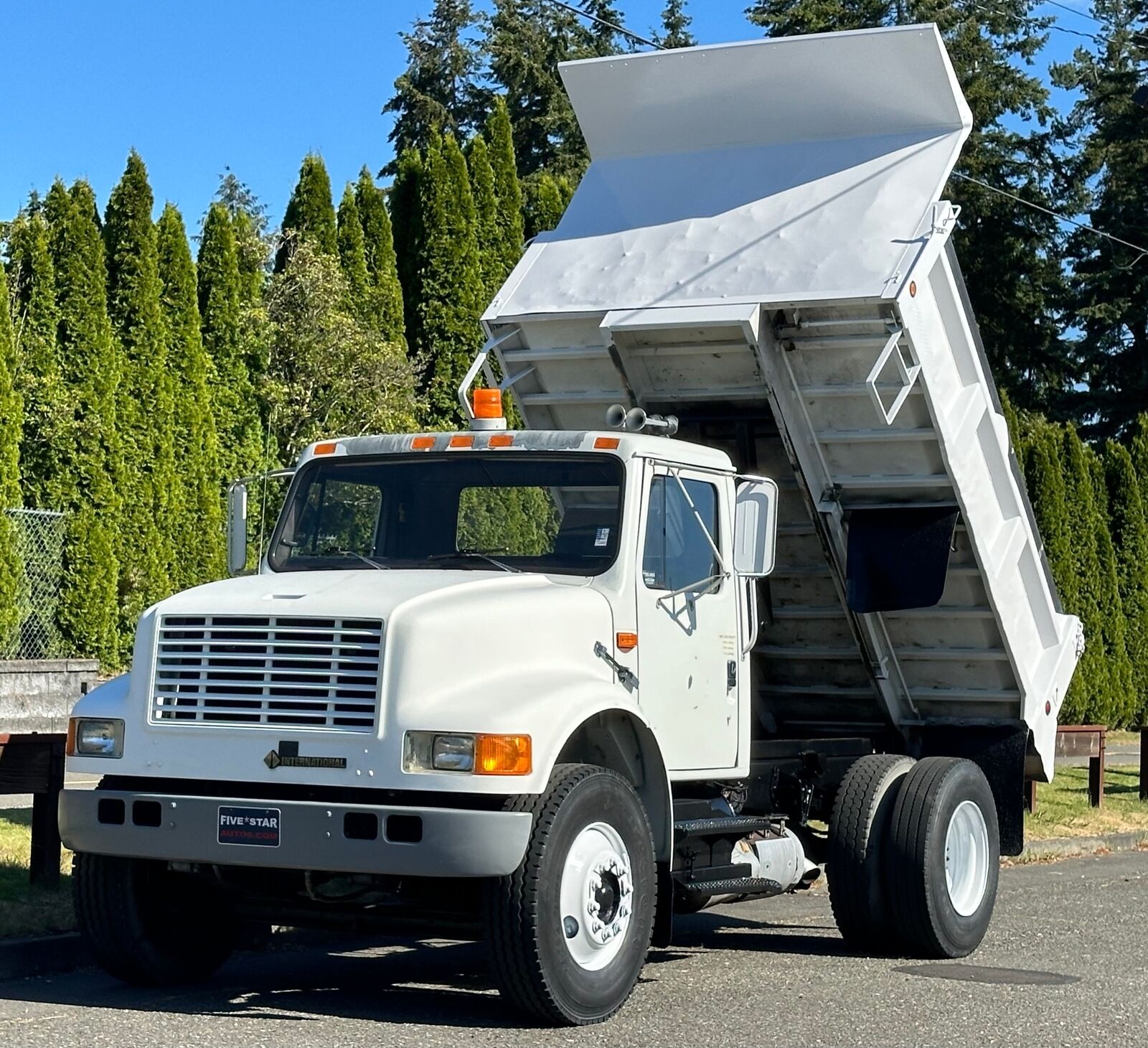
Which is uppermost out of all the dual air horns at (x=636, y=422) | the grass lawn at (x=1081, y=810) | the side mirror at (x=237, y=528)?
the dual air horns at (x=636, y=422)

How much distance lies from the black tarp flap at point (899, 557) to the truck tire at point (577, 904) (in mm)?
2589

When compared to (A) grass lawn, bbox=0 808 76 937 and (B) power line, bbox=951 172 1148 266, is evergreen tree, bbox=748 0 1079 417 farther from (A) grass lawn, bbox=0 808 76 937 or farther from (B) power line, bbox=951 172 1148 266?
(A) grass lawn, bbox=0 808 76 937

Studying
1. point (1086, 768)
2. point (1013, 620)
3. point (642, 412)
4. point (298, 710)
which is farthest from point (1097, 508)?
point (298, 710)

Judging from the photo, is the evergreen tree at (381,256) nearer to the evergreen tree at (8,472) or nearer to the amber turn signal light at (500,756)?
the evergreen tree at (8,472)

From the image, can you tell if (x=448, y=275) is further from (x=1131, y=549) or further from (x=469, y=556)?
(x=469, y=556)

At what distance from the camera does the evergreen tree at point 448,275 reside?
23281 mm

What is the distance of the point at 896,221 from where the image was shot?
30.6 ft

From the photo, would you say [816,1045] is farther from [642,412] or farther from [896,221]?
[896,221]

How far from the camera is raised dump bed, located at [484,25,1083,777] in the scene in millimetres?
9312

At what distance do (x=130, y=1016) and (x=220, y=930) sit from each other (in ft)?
3.31

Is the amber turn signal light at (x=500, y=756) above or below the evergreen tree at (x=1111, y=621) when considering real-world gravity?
below

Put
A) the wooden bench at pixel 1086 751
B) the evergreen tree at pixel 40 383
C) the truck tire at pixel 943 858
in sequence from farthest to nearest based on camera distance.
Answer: the evergreen tree at pixel 40 383, the wooden bench at pixel 1086 751, the truck tire at pixel 943 858

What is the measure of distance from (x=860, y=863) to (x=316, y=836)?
3.37 m

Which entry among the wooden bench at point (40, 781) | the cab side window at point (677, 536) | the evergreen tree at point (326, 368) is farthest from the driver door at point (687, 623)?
the evergreen tree at point (326, 368)
